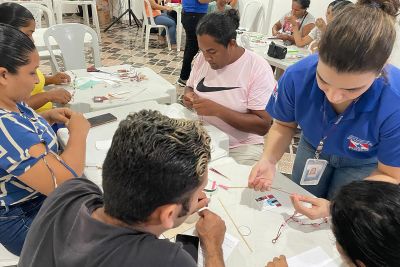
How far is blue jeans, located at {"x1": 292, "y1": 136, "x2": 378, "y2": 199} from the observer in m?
1.34

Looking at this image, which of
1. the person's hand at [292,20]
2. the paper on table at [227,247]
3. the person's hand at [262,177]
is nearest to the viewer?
the paper on table at [227,247]

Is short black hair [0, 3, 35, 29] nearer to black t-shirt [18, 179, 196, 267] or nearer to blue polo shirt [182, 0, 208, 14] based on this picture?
black t-shirt [18, 179, 196, 267]

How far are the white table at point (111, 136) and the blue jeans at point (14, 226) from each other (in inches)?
11.2

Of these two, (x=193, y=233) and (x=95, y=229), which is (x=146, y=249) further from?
(x=193, y=233)

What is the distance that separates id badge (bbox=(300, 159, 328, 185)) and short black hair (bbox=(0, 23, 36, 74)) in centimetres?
121

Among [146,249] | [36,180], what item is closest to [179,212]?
[146,249]

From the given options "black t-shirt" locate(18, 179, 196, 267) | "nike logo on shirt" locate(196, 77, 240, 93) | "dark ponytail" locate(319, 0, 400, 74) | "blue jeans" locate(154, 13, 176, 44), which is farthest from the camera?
"blue jeans" locate(154, 13, 176, 44)

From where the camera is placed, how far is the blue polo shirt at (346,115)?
1.10 meters

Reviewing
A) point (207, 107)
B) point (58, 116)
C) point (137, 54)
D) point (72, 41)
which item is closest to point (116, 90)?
point (58, 116)

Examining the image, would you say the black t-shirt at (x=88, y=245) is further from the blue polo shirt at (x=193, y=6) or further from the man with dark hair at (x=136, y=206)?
the blue polo shirt at (x=193, y=6)

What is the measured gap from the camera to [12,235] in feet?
4.11

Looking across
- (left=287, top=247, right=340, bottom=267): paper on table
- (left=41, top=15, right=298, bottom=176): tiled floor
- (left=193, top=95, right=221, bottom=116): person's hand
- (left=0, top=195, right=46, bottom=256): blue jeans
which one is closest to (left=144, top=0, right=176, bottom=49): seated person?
(left=41, top=15, right=298, bottom=176): tiled floor

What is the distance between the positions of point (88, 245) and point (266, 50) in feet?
10.3

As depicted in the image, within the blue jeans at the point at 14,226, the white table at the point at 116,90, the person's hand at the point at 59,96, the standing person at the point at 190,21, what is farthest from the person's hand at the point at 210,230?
the standing person at the point at 190,21
